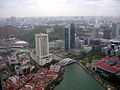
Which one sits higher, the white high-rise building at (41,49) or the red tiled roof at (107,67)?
the white high-rise building at (41,49)

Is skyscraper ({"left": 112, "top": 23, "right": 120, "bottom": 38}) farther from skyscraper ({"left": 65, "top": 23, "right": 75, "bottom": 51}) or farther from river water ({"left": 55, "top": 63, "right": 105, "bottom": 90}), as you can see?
river water ({"left": 55, "top": 63, "right": 105, "bottom": 90})

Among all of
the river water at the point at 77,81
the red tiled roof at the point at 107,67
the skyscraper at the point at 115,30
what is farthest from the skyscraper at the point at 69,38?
the skyscraper at the point at 115,30

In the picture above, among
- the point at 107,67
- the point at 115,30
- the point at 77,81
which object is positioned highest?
the point at 115,30

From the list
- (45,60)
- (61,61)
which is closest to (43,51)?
(45,60)

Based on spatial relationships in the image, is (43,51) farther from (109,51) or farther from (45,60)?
(109,51)

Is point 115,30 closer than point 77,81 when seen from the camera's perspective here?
No

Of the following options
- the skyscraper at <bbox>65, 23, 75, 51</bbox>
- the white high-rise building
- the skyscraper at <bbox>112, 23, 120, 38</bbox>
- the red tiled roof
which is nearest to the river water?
the red tiled roof

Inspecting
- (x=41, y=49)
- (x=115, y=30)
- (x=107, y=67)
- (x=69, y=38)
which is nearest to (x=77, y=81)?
(x=107, y=67)

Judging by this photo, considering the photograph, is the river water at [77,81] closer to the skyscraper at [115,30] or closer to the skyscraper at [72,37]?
the skyscraper at [72,37]

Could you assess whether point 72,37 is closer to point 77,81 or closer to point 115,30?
point 115,30
